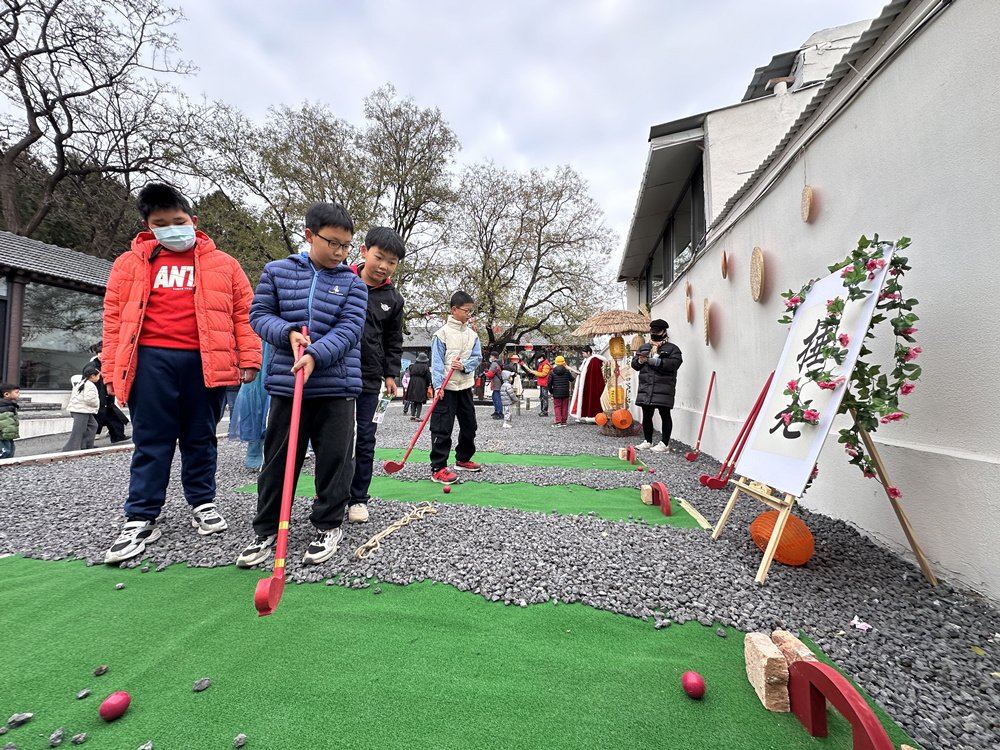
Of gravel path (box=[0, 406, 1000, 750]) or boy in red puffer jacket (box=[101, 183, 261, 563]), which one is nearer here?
gravel path (box=[0, 406, 1000, 750])

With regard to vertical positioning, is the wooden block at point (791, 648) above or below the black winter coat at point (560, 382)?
below

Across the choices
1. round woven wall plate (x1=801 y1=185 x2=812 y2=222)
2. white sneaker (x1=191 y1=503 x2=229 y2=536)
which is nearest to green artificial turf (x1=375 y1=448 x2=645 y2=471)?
white sneaker (x1=191 y1=503 x2=229 y2=536)

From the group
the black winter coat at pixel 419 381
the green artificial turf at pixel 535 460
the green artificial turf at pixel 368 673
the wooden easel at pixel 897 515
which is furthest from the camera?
the black winter coat at pixel 419 381

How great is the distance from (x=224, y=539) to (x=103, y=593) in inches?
25.3

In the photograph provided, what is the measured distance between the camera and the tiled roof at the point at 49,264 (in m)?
9.38

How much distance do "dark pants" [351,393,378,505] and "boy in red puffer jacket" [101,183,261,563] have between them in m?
0.80

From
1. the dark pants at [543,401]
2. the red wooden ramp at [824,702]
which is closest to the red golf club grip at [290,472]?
the red wooden ramp at [824,702]

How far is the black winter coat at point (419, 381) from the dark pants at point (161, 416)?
772 cm

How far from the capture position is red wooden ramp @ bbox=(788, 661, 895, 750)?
0.96 m

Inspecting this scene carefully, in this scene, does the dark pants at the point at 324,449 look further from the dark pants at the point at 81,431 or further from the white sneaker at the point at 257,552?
the dark pants at the point at 81,431

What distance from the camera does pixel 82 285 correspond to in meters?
10.4


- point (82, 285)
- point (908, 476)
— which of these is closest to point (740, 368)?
point (908, 476)

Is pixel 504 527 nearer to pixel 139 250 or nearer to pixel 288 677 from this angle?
pixel 288 677

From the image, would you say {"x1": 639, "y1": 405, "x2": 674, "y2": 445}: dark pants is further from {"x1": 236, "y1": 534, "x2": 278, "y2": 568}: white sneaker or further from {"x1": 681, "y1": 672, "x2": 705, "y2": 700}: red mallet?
{"x1": 236, "y1": 534, "x2": 278, "y2": 568}: white sneaker
